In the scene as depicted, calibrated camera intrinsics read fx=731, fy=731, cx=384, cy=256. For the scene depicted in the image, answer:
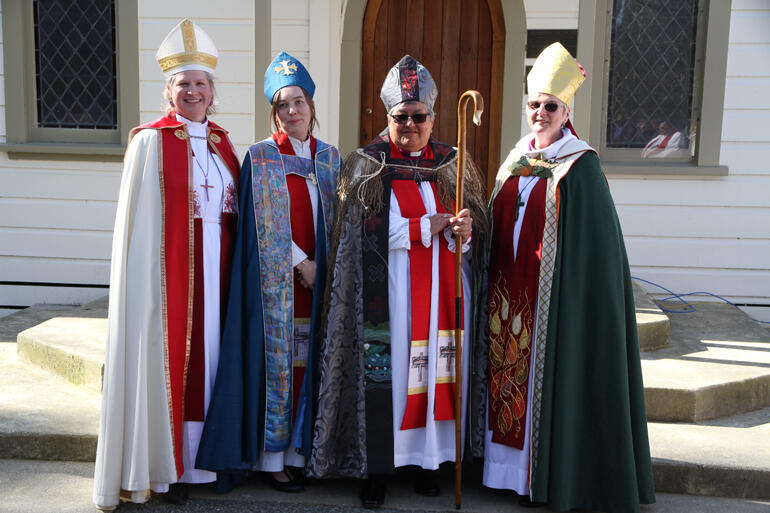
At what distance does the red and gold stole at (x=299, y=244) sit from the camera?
131 inches

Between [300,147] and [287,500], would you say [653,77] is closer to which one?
[300,147]

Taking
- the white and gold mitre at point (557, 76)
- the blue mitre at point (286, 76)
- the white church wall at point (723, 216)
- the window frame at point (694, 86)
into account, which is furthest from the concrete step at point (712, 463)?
the window frame at point (694, 86)

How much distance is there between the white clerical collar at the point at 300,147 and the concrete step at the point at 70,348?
1.85 metres

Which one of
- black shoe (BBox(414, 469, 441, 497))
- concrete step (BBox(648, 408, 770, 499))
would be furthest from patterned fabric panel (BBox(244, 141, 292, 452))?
concrete step (BBox(648, 408, 770, 499))

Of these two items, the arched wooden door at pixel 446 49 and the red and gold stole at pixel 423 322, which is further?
the arched wooden door at pixel 446 49

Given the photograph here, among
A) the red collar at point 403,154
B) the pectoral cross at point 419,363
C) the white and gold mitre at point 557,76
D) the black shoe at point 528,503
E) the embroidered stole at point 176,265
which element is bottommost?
the black shoe at point 528,503

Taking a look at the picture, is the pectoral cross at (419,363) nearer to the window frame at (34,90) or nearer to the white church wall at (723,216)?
the white church wall at (723,216)

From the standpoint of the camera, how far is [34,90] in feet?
20.2

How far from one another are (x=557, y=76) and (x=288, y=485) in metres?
2.21

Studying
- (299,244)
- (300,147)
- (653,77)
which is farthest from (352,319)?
(653,77)

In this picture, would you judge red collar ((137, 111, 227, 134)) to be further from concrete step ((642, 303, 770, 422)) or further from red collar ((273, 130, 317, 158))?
concrete step ((642, 303, 770, 422))

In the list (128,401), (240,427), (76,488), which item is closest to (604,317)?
(240,427)

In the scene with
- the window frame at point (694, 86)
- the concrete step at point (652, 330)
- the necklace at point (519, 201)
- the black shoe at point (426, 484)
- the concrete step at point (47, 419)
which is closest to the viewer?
the necklace at point (519, 201)

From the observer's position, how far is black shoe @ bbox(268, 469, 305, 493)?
11.1 feet
